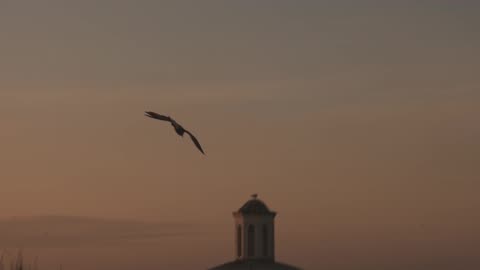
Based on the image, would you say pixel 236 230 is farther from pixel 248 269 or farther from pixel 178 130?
pixel 178 130

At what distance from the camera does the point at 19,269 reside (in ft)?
393

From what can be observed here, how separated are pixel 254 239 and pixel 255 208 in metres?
2.11

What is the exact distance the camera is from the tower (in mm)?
108812

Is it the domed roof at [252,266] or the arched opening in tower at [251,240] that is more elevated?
the arched opening in tower at [251,240]

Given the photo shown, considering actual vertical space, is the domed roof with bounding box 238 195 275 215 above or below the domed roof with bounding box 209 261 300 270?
above

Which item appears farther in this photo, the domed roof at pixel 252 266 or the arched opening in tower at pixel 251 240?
the arched opening in tower at pixel 251 240

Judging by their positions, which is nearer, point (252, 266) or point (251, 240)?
point (252, 266)

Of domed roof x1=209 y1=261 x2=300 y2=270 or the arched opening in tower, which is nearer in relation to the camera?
domed roof x1=209 y1=261 x2=300 y2=270

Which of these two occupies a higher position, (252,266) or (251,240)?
(251,240)

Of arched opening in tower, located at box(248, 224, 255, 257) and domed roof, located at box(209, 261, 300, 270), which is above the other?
arched opening in tower, located at box(248, 224, 255, 257)

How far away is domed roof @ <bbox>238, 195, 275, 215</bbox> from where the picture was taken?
110 meters

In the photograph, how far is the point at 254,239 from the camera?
359 ft

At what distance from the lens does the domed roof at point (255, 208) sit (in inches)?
4323

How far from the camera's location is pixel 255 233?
110 meters
